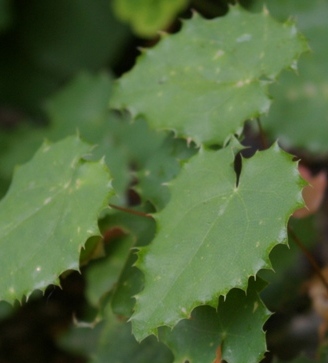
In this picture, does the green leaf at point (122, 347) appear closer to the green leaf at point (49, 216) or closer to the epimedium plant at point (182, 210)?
the epimedium plant at point (182, 210)

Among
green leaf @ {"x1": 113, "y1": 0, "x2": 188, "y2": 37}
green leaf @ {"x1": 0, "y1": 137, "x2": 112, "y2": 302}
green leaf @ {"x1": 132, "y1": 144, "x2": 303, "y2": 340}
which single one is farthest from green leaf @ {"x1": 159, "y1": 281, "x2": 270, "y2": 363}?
green leaf @ {"x1": 113, "y1": 0, "x2": 188, "y2": 37}

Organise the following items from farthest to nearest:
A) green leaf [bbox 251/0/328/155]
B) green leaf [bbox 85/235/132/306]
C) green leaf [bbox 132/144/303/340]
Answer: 1. green leaf [bbox 251/0/328/155]
2. green leaf [bbox 85/235/132/306]
3. green leaf [bbox 132/144/303/340]

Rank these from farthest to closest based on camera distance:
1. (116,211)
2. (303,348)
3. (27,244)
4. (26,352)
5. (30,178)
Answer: (26,352) < (303,348) < (116,211) < (30,178) < (27,244)

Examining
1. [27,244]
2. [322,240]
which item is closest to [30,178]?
[27,244]

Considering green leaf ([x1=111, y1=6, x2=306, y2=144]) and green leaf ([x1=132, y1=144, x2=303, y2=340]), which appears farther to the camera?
green leaf ([x1=111, y1=6, x2=306, y2=144])

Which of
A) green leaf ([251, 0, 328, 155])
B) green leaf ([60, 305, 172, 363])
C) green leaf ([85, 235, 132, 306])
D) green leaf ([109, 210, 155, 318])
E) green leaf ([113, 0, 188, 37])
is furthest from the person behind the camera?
green leaf ([113, 0, 188, 37])

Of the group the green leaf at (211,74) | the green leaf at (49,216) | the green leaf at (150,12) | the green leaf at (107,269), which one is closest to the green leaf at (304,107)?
the green leaf at (150,12)

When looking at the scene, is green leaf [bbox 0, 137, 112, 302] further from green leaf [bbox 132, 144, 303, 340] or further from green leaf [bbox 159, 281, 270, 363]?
green leaf [bbox 159, 281, 270, 363]

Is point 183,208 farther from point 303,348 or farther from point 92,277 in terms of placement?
point 303,348
